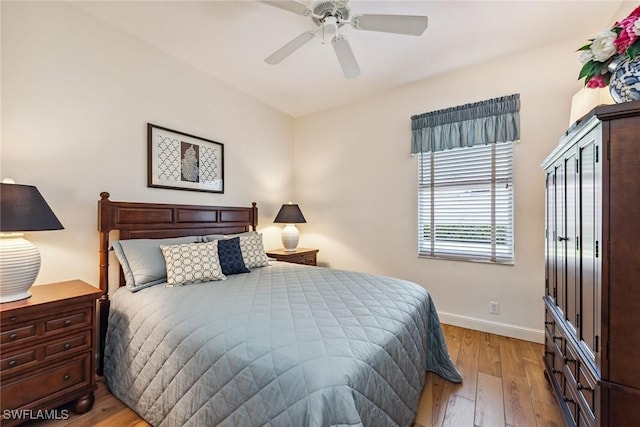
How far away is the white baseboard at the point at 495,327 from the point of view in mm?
2613

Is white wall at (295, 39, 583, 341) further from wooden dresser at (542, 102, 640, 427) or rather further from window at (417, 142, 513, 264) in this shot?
wooden dresser at (542, 102, 640, 427)

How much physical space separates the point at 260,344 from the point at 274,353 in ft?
0.31

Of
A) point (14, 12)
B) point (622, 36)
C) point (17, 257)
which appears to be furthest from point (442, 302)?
point (14, 12)

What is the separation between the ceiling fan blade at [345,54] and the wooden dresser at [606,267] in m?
1.44

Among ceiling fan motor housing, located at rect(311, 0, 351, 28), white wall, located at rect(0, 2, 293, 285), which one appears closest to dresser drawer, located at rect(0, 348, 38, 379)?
white wall, located at rect(0, 2, 293, 285)

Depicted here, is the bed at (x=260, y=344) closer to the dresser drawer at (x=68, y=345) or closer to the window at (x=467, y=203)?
the dresser drawer at (x=68, y=345)

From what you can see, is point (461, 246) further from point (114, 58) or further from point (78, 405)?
point (114, 58)

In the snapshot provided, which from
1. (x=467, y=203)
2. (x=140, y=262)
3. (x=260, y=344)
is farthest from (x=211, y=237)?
(x=467, y=203)

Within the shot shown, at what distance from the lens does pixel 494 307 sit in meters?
2.81

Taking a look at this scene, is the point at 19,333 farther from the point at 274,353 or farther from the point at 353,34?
the point at 353,34

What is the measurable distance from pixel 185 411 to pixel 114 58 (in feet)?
8.68

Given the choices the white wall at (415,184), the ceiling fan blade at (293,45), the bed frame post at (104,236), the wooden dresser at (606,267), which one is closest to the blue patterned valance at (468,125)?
the white wall at (415,184)

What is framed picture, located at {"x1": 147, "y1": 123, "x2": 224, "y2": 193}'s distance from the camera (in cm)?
254

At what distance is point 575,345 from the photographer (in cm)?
138
